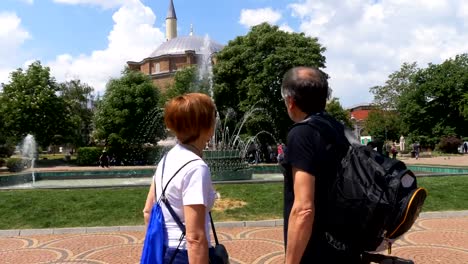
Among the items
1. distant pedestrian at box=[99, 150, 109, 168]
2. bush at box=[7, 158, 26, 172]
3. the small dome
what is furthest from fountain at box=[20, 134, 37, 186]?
the small dome

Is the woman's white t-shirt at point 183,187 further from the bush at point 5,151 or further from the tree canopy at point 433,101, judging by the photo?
the tree canopy at point 433,101

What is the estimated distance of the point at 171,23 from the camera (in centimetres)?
9594

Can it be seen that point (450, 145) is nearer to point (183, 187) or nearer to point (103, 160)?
point (103, 160)

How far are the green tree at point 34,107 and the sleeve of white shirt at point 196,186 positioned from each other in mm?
46309

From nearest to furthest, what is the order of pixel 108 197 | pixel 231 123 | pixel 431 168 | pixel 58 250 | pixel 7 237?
pixel 58 250 < pixel 7 237 < pixel 108 197 < pixel 431 168 < pixel 231 123

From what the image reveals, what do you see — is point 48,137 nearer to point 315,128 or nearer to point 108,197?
point 108,197

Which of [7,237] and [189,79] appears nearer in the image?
[7,237]

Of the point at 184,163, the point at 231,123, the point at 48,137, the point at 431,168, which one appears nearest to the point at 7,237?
the point at 184,163

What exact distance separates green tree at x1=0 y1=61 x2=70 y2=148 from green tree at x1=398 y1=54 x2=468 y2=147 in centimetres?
4157

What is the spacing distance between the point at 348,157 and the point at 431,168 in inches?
944

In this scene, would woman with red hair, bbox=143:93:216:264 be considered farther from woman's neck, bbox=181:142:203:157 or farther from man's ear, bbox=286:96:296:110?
man's ear, bbox=286:96:296:110

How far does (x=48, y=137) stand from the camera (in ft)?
152

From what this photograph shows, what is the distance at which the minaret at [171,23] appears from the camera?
95.6 meters

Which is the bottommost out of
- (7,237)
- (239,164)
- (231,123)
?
(7,237)
